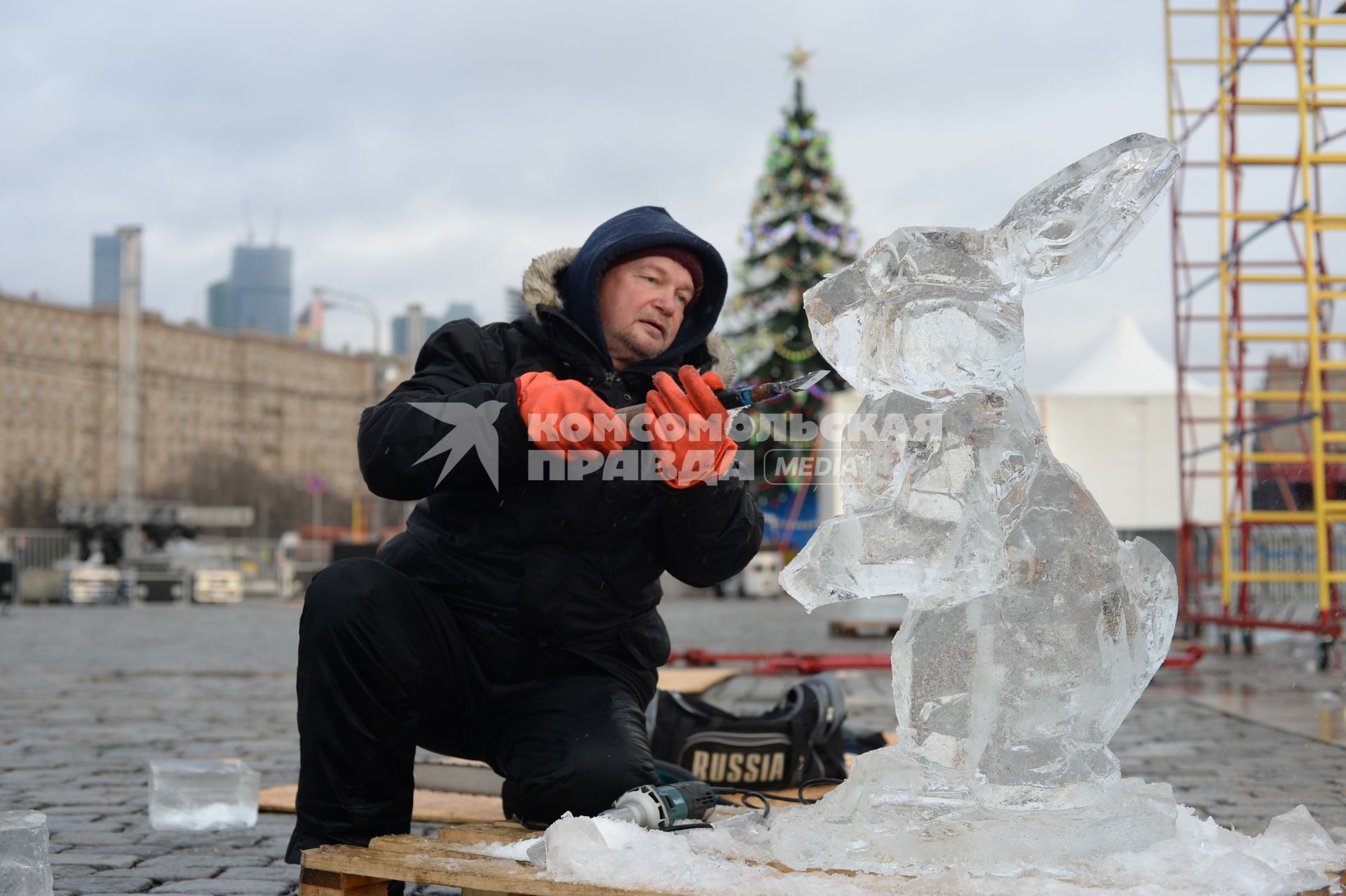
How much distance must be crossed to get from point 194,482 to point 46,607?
156ft

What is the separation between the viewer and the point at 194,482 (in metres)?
65.8

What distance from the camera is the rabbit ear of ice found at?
211 centimetres

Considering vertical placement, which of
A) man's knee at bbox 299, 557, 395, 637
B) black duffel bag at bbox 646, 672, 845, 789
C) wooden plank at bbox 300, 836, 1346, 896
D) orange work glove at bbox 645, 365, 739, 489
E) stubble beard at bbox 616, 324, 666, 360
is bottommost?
black duffel bag at bbox 646, 672, 845, 789

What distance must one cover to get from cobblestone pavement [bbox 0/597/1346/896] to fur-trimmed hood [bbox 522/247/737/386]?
4.57ft

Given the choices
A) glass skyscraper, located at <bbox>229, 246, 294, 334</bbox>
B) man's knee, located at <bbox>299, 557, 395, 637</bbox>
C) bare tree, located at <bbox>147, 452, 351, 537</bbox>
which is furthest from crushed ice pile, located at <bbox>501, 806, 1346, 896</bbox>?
glass skyscraper, located at <bbox>229, 246, 294, 334</bbox>

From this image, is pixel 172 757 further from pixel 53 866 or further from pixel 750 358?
pixel 750 358

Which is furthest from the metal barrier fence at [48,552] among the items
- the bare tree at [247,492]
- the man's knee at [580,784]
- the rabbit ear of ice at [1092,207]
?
the bare tree at [247,492]

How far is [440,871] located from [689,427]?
890 millimetres

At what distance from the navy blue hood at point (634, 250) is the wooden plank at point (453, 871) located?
1.26 meters

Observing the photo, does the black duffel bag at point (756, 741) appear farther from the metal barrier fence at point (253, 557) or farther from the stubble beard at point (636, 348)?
the metal barrier fence at point (253, 557)

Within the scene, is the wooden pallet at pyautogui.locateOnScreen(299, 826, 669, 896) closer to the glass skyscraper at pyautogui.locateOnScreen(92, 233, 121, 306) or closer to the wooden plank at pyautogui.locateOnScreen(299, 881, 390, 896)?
the wooden plank at pyautogui.locateOnScreen(299, 881, 390, 896)

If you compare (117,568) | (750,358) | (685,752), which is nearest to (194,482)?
(117,568)

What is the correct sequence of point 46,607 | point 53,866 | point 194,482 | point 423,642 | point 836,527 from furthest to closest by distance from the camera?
1. point 194,482
2. point 46,607
3. point 53,866
4. point 423,642
5. point 836,527

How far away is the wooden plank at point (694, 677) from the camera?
6559mm
